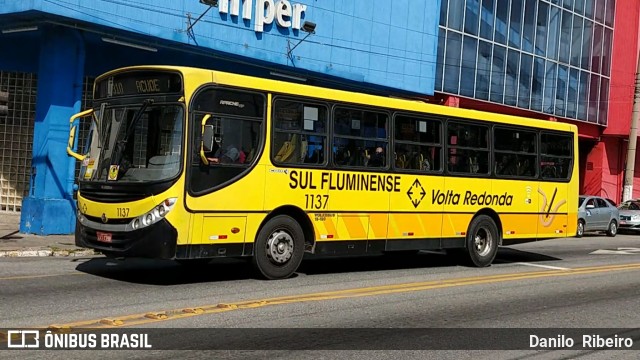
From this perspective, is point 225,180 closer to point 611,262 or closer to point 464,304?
point 464,304

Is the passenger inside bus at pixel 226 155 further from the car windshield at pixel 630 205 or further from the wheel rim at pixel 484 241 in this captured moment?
the car windshield at pixel 630 205

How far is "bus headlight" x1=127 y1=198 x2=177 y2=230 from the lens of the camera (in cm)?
930

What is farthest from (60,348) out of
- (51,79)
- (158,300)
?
(51,79)

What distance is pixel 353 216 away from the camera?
11539 millimetres

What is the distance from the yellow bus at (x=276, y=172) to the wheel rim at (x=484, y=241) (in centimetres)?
2

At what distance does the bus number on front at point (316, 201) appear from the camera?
430 inches

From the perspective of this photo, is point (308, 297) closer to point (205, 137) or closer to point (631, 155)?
point (205, 137)

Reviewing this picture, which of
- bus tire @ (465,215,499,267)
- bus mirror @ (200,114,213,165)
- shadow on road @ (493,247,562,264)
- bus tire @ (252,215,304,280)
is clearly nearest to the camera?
bus mirror @ (200,114,213,165)

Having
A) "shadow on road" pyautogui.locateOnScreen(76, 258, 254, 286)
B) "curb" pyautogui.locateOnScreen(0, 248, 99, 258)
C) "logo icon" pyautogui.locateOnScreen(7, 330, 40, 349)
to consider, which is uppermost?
"logo icon" pyautogui.locateOnScreen(7, 330, 40, 349)

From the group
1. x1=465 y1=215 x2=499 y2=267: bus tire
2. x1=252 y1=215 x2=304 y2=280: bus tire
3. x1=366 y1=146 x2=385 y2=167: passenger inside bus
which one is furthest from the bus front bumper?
x1=465 y1=215 x2=499 y2=267: bus tire

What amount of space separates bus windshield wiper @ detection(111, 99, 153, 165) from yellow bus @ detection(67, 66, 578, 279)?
2 cm

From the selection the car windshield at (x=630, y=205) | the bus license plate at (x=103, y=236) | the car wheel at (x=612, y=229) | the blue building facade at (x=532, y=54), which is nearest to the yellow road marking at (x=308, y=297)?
the bus license plate at (x=103, y=236)

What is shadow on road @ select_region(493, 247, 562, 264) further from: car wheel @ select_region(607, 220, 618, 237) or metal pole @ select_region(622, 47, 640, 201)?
metal pole @ select_region(622, 47, 640, 201)

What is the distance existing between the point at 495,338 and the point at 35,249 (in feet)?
32.3
